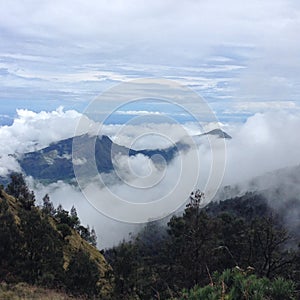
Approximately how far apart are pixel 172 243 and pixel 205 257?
31.3 feet

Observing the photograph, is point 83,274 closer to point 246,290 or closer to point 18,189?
point 246,290

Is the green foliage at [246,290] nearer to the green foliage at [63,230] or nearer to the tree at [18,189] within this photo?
the green foliage at [63,230]

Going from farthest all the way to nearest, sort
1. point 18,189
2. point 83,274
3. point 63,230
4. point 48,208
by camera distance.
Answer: point 18,189 → point 48,208 → point 63,230 → point 83,274

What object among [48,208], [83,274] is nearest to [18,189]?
[48,208]

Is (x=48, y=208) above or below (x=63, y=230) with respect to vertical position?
below

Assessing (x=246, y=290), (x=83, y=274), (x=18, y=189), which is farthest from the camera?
(x=18, y=189)

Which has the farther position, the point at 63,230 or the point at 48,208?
the point at 48,208

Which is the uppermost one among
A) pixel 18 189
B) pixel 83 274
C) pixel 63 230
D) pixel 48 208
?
pixel 83 274

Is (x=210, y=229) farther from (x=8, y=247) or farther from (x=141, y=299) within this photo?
(x=8, y=247)

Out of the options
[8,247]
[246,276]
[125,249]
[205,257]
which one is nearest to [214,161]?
[205,257]

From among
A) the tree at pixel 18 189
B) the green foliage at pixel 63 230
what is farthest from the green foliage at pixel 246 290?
the tree at pixel 18 189

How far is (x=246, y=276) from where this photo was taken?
305 inches

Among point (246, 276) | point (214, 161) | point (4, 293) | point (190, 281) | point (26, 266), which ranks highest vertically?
Answer: point (214, 161)

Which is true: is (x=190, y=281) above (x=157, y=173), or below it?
below
